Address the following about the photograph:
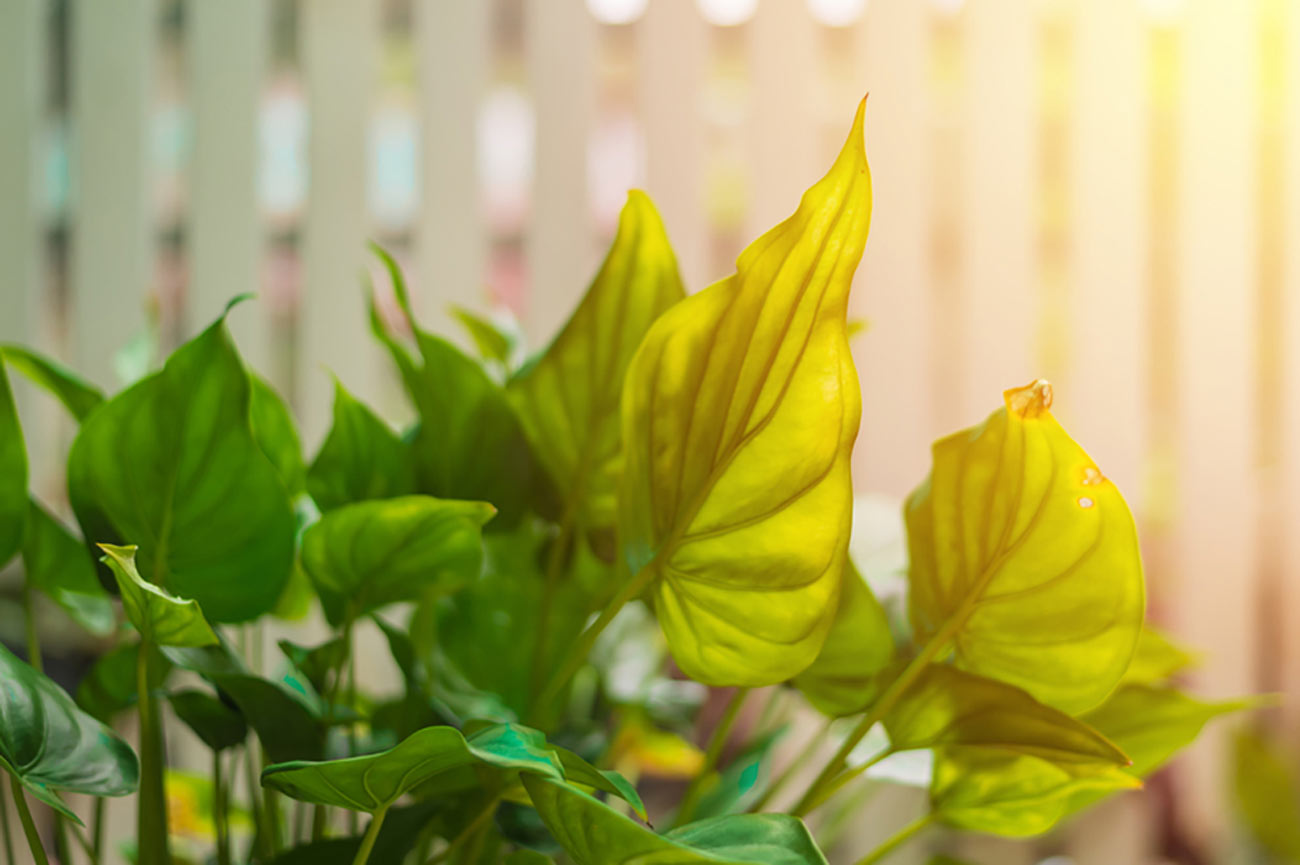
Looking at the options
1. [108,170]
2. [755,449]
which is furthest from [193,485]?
[108,170]

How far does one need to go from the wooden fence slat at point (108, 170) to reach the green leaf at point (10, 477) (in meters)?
0.90

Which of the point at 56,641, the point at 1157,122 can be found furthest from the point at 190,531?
the point at 1157,122

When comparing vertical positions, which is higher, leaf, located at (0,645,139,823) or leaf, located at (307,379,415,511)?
leaf, located at (307,379,415,511)

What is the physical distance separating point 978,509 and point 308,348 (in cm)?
97

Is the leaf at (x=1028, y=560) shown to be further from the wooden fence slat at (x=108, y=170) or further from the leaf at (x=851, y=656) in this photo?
the wooden fence slat at (x=108, y=170)

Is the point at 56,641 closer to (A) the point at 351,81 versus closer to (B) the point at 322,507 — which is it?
(A) the point at 351,81

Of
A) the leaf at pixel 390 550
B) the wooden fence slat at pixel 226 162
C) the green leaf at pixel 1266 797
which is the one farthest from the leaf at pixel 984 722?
the wooden fence slat at pixel 226 162

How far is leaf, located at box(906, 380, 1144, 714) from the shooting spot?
0.69 feet

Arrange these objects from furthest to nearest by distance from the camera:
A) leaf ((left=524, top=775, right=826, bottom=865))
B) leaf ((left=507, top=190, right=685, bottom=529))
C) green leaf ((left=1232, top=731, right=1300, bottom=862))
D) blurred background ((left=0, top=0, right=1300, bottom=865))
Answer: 1. blurred background ((left=0, top=0, right=1300, bottom=865))
2. green leaf ((left=1232, top=731, right=1300, bottom=862))
3. leaf ((left=507, top=190, right=685, bottom=529))
4. leaf ((left=524, top=775, right=826, bottom=865))

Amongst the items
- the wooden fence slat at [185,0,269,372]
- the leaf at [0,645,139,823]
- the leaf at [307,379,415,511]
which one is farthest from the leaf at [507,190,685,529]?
the wooden fence slat at [185,0,269,372]

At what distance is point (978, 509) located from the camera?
0.23m

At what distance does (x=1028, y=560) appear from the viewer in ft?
0.73

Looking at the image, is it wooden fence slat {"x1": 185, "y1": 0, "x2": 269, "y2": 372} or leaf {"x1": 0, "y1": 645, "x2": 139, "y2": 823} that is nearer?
leaf {"x1": 0, "y1": 645, "x2": 139, "y2": 823}

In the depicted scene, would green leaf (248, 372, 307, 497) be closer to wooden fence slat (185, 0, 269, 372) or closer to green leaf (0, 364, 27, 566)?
green leaf (0, 364, 27, 566)
